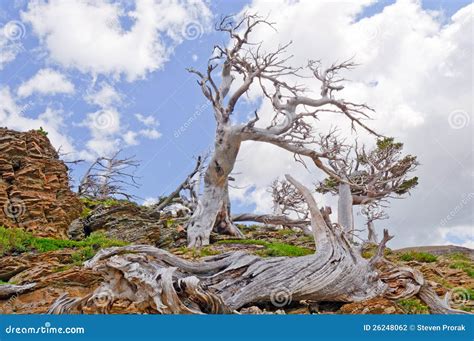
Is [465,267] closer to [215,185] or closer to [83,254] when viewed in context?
[215,185]

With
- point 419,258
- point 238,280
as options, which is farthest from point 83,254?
point 419,258

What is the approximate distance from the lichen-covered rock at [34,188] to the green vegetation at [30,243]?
3.29ft

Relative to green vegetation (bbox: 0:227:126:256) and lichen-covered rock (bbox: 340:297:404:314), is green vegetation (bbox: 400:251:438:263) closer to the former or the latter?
lichen-covered rock (bbox: 340:297:404:314)

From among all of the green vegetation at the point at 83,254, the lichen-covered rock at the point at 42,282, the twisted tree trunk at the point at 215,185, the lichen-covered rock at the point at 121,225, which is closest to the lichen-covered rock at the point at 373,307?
the lichen-covered rock at the point at 42,282

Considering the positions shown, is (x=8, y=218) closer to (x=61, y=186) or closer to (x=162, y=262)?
(x=61, y=186)

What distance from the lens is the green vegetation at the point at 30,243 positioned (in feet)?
45.9

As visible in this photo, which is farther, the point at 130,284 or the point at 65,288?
the point at 65,288

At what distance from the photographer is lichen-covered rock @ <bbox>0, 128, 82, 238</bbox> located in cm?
1642

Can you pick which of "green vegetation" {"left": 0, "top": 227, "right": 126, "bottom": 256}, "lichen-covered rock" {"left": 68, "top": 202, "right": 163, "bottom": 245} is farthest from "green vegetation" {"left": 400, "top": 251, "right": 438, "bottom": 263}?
"green vegetation" {"left": 0, "top": 227, "right": 126, "bottom": 256}

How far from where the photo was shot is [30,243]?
571 inches

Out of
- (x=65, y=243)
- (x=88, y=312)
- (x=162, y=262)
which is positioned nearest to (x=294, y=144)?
(x=65, y=243)

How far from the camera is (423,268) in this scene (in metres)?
14.0

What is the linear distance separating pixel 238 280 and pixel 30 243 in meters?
7.48

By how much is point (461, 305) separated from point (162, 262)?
611cm
